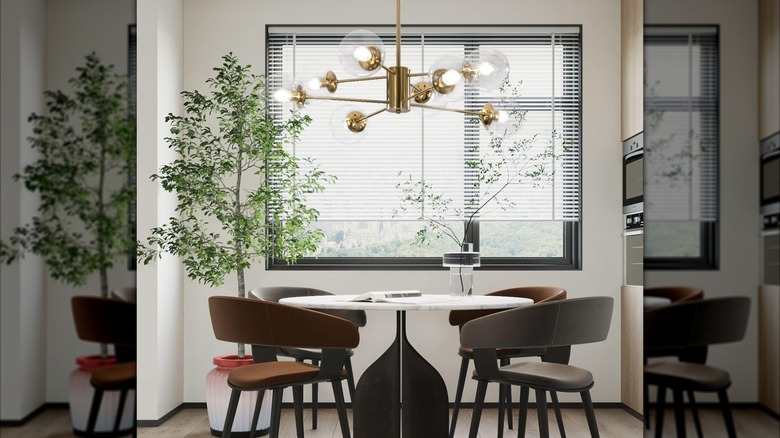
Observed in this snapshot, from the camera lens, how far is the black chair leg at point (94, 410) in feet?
0.80

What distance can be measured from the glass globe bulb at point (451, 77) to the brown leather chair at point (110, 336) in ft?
8.99

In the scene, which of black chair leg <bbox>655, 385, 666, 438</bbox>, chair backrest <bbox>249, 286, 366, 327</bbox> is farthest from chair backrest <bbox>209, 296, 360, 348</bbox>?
black chair leg <bbox>655, 385, 666, 438</bbox>

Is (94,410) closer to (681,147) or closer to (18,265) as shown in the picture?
(18,265)

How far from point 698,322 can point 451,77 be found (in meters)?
2.73

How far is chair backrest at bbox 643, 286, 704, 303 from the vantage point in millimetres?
243

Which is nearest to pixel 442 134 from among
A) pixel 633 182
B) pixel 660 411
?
pixel 633 182

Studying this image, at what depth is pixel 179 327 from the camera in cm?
457

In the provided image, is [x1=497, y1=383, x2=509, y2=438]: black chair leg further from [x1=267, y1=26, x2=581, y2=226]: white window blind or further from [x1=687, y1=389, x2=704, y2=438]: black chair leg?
[x1=687, y1=389, x2=704, y2=438]: black chair leg

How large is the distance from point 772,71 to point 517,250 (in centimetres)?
462

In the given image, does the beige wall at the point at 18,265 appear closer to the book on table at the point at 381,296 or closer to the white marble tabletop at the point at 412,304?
the white marble tabletop at the point at 412,304

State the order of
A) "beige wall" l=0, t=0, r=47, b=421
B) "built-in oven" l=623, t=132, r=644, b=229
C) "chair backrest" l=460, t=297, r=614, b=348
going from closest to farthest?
"beige wall" l=0, t=0, r=47, b=421, "chair backrest" l=460, t=297, r=614, b=348, "built-in oven" l=623, t=132, r=644, b=229

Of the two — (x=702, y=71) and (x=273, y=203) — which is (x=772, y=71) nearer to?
(x=702, y=71)

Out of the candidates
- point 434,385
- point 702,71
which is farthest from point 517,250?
point 702,71

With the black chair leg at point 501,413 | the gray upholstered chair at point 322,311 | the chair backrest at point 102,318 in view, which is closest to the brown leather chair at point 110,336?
the chair backrest at point 102,318
